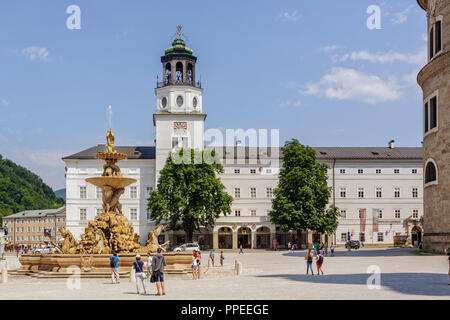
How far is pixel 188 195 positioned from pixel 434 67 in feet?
96.6

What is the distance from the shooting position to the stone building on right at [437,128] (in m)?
38.7

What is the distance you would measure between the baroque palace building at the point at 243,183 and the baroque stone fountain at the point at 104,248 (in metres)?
40.2

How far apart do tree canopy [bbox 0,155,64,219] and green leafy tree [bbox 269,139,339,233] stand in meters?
101

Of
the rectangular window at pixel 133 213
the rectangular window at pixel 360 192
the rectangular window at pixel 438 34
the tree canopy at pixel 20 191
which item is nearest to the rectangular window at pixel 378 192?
the rectangular window at pixel 360 192

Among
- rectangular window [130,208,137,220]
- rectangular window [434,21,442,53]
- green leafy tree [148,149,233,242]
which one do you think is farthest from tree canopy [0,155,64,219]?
rectangular window [434,21,442,53]

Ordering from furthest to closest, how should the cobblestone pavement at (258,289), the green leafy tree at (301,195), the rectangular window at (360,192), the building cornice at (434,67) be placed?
the rectangular window at (360,192), the green leafy tree at (301,195), the building cornice at (434,67), the cobblestone pavement at (258,289)

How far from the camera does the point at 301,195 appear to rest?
60.6 metres

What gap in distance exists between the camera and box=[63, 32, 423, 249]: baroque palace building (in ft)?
227

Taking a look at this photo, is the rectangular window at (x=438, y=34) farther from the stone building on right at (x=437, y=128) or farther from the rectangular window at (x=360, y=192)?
the rectangular window at (x=360, y=192)

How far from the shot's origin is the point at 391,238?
71.4 metres

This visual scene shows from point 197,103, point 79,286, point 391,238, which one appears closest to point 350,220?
point 391,238
